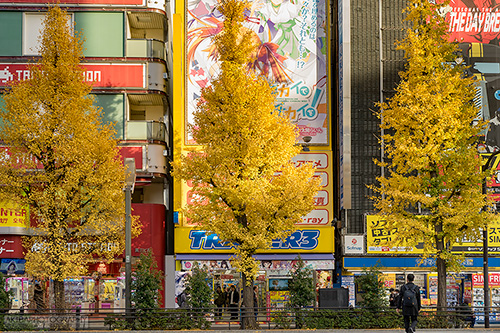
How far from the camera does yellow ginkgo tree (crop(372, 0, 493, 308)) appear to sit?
24281mm

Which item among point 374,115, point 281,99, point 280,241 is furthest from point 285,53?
point 280,241

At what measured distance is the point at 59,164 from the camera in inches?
967

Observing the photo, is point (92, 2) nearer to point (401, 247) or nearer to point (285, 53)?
point (285, 53)

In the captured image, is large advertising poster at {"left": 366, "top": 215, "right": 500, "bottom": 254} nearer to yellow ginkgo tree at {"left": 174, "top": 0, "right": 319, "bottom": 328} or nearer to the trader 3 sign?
the trader 3 sign

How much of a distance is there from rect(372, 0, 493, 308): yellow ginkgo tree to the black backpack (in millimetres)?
Answer: 6423

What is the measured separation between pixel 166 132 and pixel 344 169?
9.10 meters

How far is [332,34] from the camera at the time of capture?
112 ft

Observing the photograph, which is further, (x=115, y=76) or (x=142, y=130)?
(x=115, y=76)

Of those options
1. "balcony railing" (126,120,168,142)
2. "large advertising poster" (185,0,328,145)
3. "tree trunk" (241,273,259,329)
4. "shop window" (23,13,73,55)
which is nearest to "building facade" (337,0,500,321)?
"large advertising poster" (185,0,328,145)

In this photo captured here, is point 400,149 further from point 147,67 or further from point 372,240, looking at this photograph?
point 147,67

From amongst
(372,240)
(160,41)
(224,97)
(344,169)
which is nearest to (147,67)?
(160,41)

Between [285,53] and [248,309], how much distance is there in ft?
48.5

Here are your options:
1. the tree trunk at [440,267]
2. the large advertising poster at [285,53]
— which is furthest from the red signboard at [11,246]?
the tree trunk at [440,267]

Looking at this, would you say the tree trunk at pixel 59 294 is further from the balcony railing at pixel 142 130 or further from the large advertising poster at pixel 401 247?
the large advertising poster at pixel 401 247
